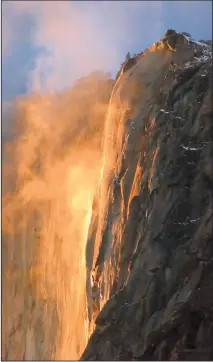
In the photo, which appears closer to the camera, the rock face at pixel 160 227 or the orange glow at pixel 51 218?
the rock face at pixel 160 227

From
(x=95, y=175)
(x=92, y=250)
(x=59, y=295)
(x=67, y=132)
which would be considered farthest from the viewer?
(x=67, y=132)

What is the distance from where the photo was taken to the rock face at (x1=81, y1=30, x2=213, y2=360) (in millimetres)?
13281

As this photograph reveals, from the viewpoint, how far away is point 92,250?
18.2m

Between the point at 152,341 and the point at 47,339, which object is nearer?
the point at 152,341

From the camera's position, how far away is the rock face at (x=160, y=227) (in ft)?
43.6

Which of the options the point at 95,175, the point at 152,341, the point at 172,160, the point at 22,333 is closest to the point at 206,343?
the point at 152,341

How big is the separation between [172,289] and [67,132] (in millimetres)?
12695

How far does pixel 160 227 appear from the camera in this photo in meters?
14.2

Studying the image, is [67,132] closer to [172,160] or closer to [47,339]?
[47,339]

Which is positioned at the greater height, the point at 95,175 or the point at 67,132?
the point at 67,132

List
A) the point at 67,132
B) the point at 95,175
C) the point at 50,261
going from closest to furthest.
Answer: the point at 95,175 → the point at 50,261 → the point at 67,132

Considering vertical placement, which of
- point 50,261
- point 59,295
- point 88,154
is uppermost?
point 88,154

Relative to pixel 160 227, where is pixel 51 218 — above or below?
above

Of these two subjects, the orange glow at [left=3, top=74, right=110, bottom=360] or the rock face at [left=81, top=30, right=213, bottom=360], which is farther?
the orange glow at [left=3, top=74, right=110, bottom=360]
